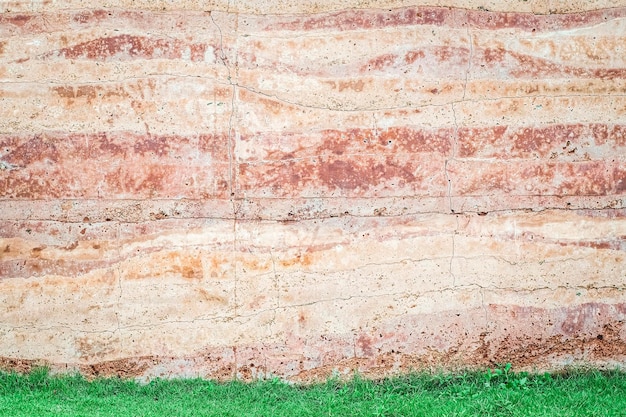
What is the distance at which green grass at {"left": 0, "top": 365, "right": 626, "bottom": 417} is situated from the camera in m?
3.47

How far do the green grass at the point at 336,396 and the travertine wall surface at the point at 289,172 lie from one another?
11 centimetres

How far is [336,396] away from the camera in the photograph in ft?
12.2

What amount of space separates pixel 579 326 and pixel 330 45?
77.4 inches

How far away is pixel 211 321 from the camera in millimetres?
3797

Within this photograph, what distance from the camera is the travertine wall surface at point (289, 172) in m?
3.76

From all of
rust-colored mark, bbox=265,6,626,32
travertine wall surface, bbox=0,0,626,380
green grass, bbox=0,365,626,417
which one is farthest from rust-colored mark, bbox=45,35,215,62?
green grass, bbox=0,365,626,417

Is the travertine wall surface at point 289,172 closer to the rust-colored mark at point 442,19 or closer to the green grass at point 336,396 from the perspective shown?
the rust-colored mark at point 442,19

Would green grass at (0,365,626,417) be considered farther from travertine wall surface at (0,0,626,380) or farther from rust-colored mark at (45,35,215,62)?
rust-colored mark at (45,35,215,62)

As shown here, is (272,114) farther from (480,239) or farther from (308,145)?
(480,239)

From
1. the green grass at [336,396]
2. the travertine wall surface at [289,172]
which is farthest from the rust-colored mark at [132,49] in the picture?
the green grass at [336,396]

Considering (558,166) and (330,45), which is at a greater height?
(330,45)

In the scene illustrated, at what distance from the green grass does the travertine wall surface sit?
0.37ft

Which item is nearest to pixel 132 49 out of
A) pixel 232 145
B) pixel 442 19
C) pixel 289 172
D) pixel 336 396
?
pixel 232 145

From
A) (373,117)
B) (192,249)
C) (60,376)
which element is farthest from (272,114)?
(60,376)
